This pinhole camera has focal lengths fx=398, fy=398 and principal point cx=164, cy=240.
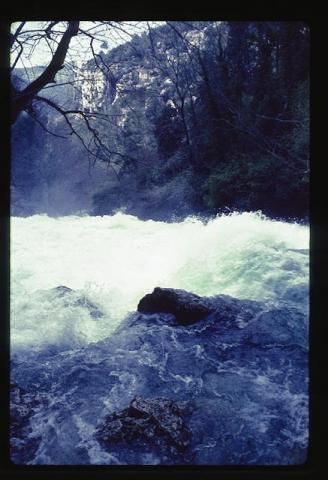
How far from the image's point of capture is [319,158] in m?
1.29

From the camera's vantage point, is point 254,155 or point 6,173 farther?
point 254,155

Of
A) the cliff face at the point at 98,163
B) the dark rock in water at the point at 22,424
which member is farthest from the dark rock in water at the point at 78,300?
the cliff face at the point at 98,163

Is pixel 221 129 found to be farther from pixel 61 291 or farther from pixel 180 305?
pixel 180 305

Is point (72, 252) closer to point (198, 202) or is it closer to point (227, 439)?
point (198, 202)

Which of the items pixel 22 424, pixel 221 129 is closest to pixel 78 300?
pixel 22 424

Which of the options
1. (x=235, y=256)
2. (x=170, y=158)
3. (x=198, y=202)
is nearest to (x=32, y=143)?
(x=170, y=158)

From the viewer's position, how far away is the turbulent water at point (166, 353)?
2799 mm

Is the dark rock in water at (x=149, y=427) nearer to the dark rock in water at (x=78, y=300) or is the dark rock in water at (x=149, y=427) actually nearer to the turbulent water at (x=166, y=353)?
the turbulent water at (x=166, y=353)

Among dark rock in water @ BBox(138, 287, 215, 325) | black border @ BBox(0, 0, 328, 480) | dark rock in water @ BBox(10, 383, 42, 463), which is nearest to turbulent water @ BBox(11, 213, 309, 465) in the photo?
dark rock in water @ BBox(10, 383, 42, 463)

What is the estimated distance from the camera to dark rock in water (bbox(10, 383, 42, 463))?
8.74 ft

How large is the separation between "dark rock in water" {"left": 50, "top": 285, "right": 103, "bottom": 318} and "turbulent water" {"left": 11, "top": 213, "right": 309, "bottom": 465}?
2 centimetres

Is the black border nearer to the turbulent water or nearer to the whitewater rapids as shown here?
the turbulent water

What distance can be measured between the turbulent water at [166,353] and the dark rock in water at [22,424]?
0.03ft

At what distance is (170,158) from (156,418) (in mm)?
11243
